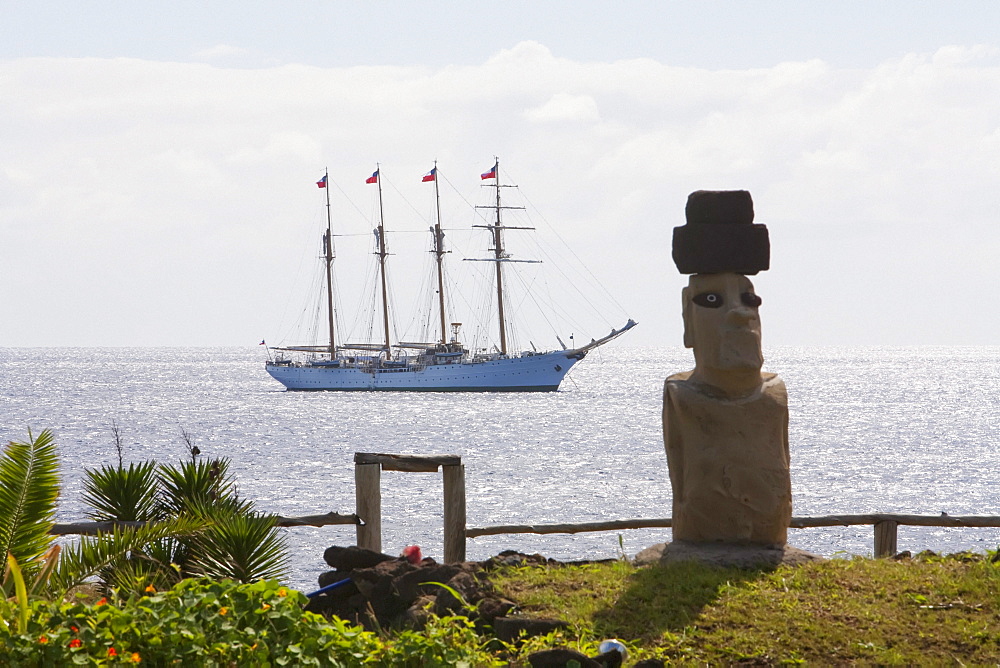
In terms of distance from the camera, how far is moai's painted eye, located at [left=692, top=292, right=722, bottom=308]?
850cm

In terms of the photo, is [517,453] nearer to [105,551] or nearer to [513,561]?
[513,561]

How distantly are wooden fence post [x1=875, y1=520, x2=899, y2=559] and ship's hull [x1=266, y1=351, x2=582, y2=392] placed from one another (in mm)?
70209

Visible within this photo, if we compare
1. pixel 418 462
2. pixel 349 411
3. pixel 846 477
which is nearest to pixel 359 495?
pixel 418 462

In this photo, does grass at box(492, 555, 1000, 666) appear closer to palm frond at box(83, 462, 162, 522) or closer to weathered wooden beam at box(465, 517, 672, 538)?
weathered wooden beam at box(465, 517, 672, 538)

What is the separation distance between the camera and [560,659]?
5.77m

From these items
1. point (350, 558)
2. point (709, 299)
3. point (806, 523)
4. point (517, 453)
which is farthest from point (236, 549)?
point (517, 453)

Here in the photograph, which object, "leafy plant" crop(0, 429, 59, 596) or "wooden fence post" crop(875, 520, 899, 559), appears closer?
"leafy plant" crop(0, 429, 59, 596)

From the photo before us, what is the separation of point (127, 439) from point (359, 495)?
5278 centimetres

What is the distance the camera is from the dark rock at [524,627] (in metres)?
6.44

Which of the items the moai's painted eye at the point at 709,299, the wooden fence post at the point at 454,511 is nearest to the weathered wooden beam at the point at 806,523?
the wooden fence post at the point at 454,511

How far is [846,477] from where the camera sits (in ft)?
145

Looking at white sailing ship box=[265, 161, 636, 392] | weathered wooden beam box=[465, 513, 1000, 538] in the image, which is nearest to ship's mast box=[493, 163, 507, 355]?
white sailing ship box=[265, 161, 636, 392]

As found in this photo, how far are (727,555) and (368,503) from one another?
2.81 metres

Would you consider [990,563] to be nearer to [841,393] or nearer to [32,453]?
[32,453]
